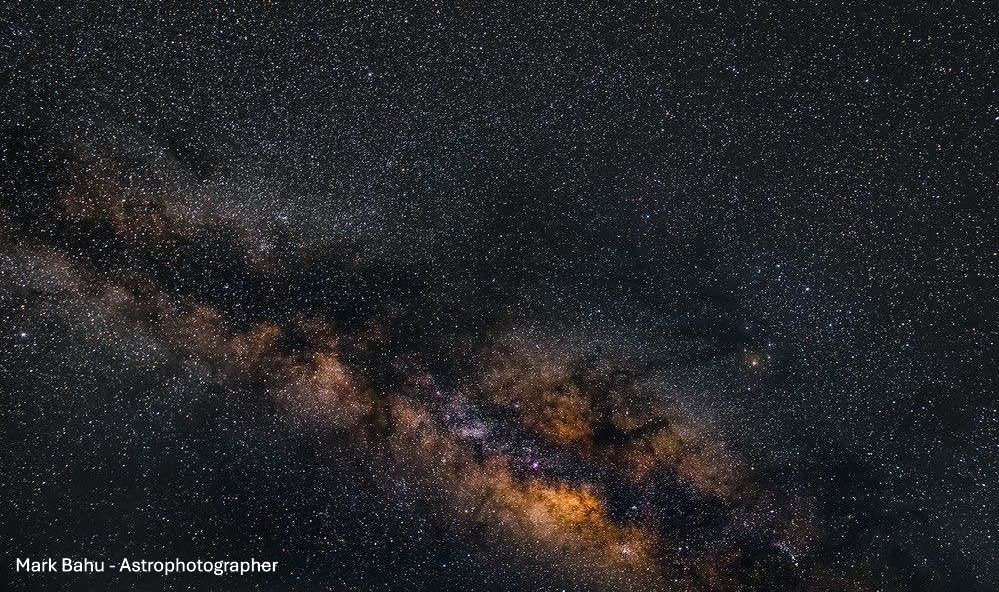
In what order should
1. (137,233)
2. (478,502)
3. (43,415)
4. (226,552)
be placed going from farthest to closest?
1. (226,552)
2. (478,502)
3. (43,415)
4. (137,233)

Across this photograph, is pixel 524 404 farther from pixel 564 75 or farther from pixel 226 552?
pixel 226 552

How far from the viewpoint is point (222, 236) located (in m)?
4.18

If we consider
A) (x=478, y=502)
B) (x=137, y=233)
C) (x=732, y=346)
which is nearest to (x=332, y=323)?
(x=137, y=233)

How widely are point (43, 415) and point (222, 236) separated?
2.38m

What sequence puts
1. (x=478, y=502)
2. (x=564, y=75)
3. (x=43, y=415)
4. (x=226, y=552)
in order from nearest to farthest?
(x=564, y=75), (x=43, y=415), (x=478, y=502), (x=226, y=552)

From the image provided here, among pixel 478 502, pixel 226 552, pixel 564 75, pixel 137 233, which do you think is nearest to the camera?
pixel 564 75

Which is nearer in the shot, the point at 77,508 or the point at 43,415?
the point at 43,415

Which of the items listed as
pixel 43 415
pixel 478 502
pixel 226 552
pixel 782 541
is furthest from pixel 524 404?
pixel 43 415

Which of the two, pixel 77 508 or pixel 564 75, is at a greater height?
pixel 564 75

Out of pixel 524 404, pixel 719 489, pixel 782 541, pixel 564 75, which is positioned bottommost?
pixel 782 541

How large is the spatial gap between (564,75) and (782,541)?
4513 millimetres

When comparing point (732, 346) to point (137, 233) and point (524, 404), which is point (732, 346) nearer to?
point (524, 404)

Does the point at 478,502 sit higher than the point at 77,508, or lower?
lower

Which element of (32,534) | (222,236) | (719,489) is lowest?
(719,489)
